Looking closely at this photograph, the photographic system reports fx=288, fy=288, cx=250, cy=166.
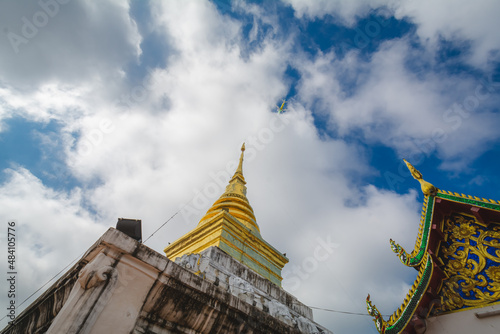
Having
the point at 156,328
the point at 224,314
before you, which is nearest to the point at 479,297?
the point at 224,314

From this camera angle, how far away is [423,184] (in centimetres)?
657

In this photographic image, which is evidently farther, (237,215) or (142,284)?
(237,215)

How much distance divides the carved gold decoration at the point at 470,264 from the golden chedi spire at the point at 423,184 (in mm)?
654

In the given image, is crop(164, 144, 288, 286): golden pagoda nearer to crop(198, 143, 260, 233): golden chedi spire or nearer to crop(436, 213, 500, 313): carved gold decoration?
crop(198, 143, 260, 233): golden chedi spire

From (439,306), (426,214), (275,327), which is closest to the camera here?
(275,327)

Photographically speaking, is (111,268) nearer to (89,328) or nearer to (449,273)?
(89,328)

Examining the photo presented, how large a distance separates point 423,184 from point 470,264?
1.81 metres

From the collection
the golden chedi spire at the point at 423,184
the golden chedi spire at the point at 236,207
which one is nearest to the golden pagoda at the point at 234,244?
the golden chedi spire at the point at 236,207

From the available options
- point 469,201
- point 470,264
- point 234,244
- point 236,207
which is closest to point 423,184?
point 469,201

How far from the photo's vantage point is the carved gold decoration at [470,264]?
534 centimetres

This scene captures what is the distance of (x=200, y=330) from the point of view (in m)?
3.45

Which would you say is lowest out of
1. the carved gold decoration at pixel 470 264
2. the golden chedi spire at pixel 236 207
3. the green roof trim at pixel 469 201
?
the carved gold decoration at pixel 470 264

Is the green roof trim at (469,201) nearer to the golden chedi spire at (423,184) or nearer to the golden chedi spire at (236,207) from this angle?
the golden chedi spire at (423,184)

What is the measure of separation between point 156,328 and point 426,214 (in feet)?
19.1
